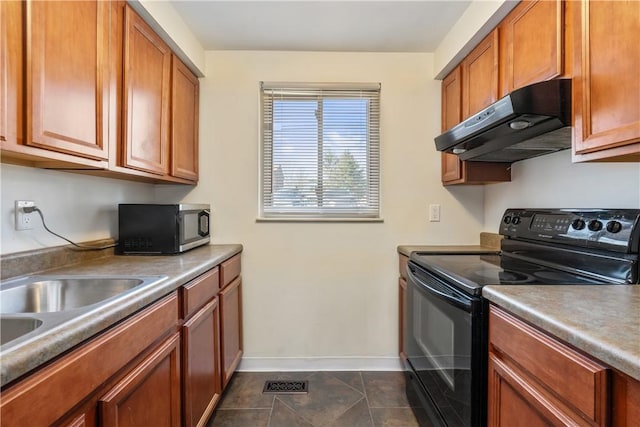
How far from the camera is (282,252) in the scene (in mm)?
2342

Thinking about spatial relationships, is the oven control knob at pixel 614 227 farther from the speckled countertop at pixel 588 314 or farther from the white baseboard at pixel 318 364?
the white baseboard at pixel 318 364

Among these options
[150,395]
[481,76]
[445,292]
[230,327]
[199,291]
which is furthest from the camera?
[230,327]

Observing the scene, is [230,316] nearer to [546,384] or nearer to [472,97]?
[546,384]

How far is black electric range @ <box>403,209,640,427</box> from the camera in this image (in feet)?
3.75

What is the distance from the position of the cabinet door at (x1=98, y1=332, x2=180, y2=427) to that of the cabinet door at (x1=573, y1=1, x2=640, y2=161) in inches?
64.5

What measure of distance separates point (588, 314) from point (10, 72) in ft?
5.58

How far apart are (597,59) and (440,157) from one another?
4.30ft

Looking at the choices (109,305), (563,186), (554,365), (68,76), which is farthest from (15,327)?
(563,186)

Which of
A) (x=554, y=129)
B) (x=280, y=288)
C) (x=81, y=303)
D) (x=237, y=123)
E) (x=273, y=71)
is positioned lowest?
(x=280, y=288)

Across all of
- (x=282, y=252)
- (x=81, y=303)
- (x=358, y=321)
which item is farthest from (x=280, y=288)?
(x=81, y=303)

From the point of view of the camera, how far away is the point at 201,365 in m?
Answer: 1.55

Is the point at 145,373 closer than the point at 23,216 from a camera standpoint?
Yes

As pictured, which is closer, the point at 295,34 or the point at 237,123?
the point at 295,34

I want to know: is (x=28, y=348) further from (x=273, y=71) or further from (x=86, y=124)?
(x=273, y=71)
